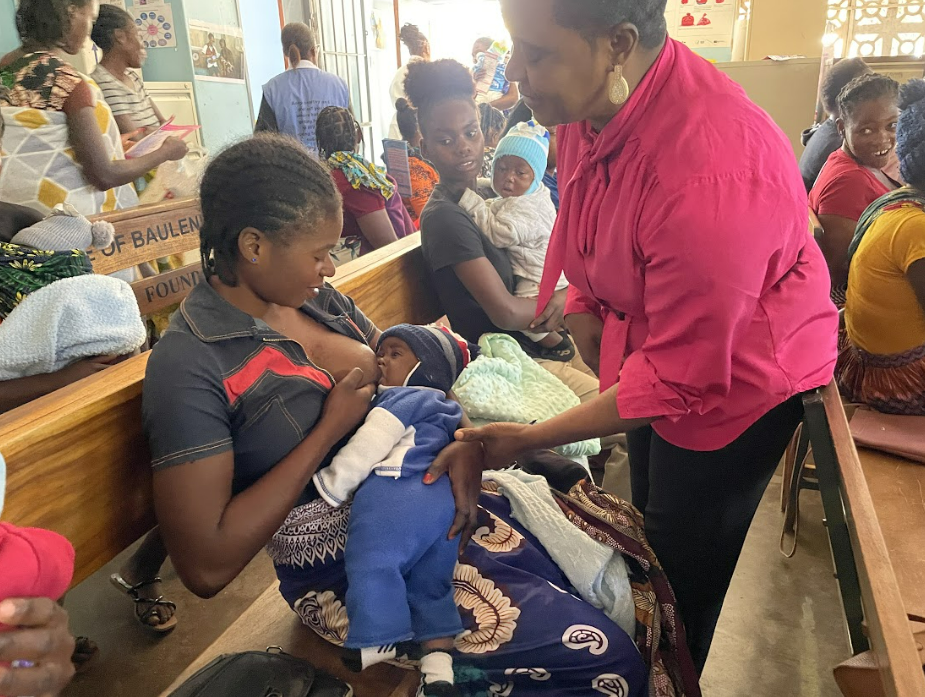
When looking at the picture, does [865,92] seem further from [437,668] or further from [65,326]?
[65,326]

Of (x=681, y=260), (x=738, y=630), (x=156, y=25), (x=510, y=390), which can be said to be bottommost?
(x=738, y=630)

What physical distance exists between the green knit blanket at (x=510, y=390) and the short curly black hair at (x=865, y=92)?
2.39 m

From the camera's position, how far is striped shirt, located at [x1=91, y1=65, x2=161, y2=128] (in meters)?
3.50

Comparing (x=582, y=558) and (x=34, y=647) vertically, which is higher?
(x=34, y=647)

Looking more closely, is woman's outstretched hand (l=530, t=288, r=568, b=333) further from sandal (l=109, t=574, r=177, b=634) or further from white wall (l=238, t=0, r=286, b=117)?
white wall (l=238, t=0, r=286, b=117)

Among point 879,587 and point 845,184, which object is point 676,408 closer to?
point 879,587

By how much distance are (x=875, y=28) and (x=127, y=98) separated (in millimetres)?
5552

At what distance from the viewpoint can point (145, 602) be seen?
95.3 inches

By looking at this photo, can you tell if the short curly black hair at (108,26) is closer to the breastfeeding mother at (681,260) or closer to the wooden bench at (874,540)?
the breastfeeding mother at (681,260)

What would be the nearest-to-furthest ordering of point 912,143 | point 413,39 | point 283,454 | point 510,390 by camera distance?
point 283,454
point 510,390
point 912,143
point 413,39

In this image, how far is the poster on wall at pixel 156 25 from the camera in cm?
575

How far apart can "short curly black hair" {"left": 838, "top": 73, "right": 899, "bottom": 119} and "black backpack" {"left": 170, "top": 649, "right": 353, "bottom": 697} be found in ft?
11.7

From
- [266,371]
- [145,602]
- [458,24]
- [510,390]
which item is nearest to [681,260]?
[266,371]

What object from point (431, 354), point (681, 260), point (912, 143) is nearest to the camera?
point (681, 260)
